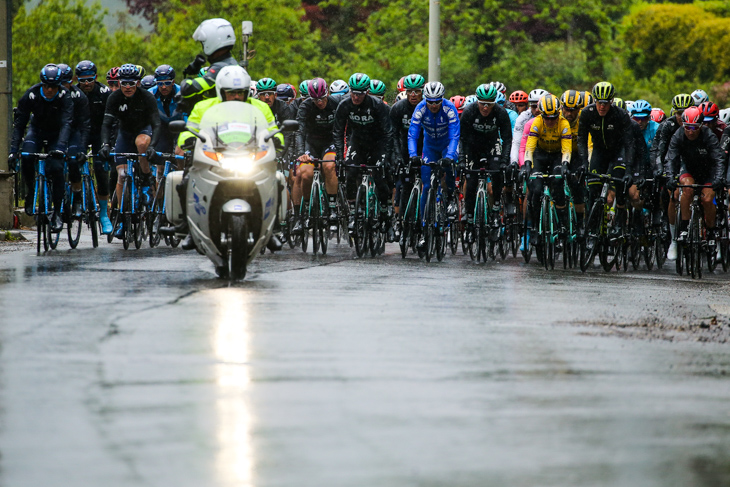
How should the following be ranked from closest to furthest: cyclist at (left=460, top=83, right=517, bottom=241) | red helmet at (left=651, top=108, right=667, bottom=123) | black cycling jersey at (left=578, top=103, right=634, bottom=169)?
black cycling jersey at (left=578, top=103, right=634, bottom=169) → cyclist at (left=460, top=83, right=517, bottom=241) → red helmet at (left=651, top=108, right=667, bottom=123)

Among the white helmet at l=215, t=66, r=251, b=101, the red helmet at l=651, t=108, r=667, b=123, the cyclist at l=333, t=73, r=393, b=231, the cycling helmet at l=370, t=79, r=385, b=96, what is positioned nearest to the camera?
the white helmet at l=215, t=66, r=251, b=101

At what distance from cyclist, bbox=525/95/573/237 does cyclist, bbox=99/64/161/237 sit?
439cm

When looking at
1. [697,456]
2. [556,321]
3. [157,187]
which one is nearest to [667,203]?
[157,187]

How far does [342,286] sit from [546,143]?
4.85 meters

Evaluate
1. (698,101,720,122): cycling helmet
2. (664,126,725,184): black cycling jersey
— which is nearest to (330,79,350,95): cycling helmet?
(698,101,720,122): cycling helmet

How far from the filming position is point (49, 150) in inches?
675

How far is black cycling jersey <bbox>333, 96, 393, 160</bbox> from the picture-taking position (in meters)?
17.4

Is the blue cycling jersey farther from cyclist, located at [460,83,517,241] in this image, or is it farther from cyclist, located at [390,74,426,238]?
cyclist, located at [460,83,517,241]

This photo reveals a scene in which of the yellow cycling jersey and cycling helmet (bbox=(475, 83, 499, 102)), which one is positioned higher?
cycling helmet (bbox=(475, 83, 499, 102))

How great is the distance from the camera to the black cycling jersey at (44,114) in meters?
16.8

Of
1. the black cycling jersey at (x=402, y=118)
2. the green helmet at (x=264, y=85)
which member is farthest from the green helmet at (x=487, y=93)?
the green helmet at (x=264, y=85)

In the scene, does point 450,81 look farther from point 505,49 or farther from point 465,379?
point 465,379

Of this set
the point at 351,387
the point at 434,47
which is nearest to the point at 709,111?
the point at 351,387

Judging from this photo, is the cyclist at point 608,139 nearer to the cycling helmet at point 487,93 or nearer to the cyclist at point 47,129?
the cycling helmet at point 487,93
